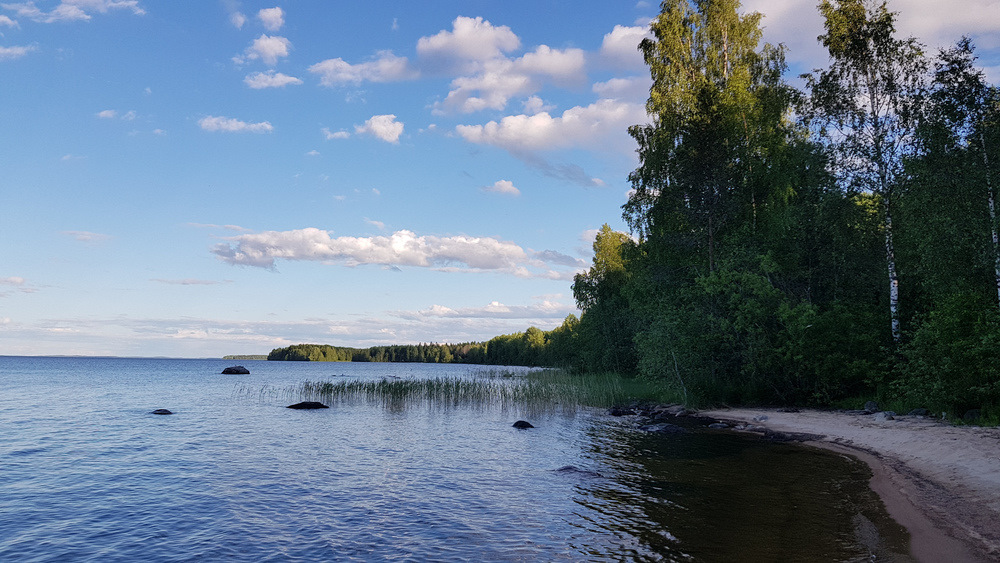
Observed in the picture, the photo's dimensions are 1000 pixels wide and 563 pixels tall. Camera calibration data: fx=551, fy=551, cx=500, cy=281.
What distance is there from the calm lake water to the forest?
660 centimetres

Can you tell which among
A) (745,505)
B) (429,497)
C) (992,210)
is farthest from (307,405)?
(992,210)

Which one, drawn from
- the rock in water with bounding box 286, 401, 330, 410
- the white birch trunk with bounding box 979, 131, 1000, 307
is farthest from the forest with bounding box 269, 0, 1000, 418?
the rock in water with bounding box 286, 401, 330, 410

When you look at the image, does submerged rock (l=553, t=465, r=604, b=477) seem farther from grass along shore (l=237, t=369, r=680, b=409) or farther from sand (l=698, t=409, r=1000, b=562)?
grass along shore (l=237, t=369, r=680, b=409)

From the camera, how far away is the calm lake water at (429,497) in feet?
32.6

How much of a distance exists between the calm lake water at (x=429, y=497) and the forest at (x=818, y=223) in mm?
6602

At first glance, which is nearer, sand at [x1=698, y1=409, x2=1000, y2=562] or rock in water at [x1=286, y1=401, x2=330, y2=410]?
sand at [x1=698, y1=409, x2=1000, y2=562]

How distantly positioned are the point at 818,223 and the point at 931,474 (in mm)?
15840

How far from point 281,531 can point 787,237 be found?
92.7 ft

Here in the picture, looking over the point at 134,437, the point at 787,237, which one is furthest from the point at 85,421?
Result: the point at 787,237

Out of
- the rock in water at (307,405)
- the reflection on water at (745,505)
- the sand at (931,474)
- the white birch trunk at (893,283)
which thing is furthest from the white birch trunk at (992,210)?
the rock in water at (307,405)

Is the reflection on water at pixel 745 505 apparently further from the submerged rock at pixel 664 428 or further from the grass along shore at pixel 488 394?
the grass along shore at pixel 488 394

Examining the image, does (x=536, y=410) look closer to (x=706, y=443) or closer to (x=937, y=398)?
(x=706, y=443)

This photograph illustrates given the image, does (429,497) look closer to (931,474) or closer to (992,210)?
(931,474)

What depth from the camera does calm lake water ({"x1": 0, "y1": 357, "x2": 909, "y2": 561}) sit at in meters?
9.95
